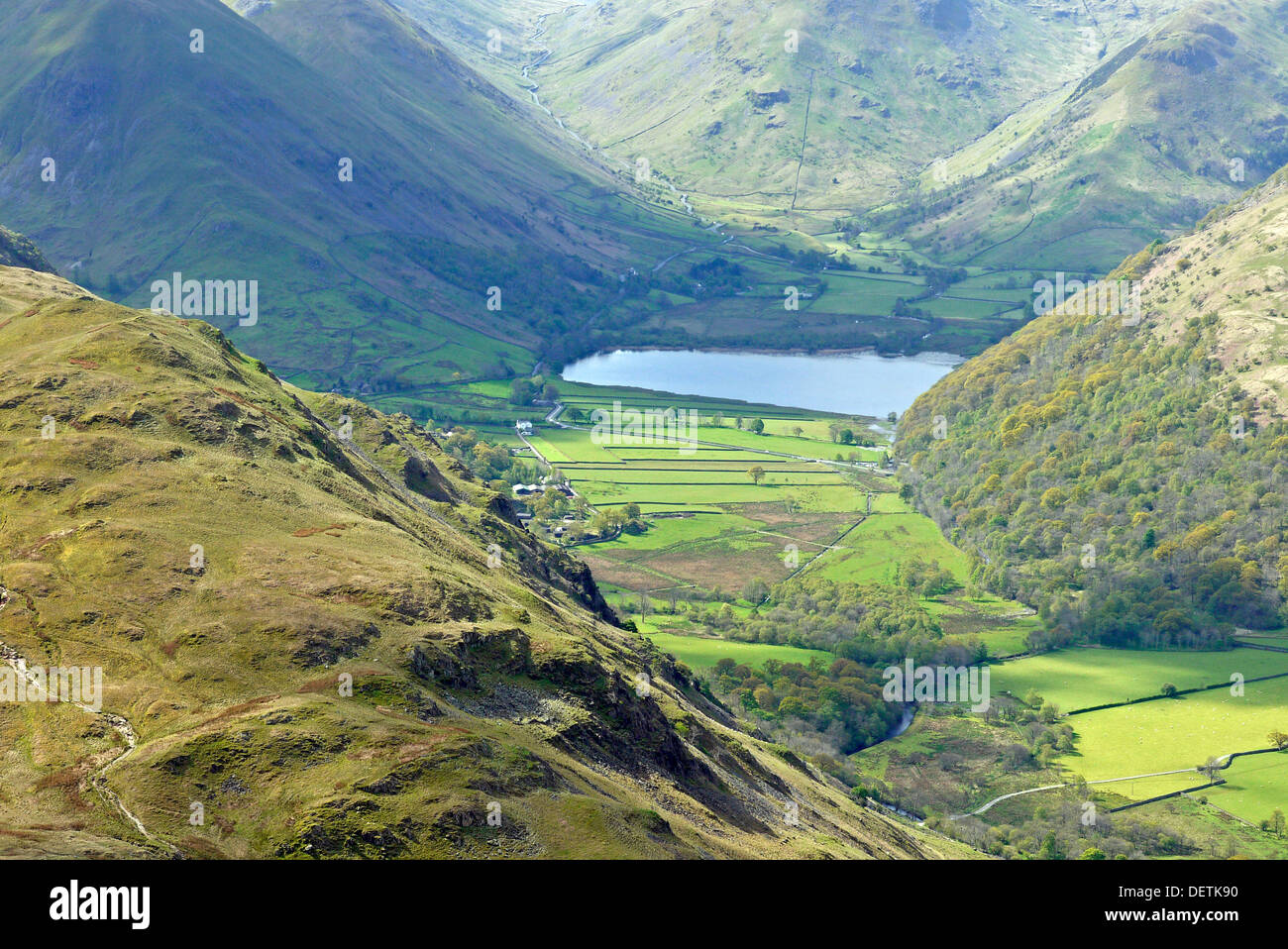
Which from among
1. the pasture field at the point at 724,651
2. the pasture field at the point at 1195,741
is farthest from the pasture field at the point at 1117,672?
the pasture field at the point at 724,651

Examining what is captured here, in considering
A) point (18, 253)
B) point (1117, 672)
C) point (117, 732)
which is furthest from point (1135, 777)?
point (18, 253)

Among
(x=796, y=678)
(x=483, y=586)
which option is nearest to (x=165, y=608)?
(x=483, y=586)

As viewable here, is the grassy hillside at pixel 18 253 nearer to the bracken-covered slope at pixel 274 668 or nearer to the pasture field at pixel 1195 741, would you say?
the bracken-covered slope at pixel 274 668

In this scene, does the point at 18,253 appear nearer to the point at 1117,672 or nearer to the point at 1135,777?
the point at 1135,777

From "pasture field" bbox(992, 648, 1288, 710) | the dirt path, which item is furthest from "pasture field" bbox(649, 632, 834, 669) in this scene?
the dirt path

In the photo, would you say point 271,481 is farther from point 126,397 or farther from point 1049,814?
point 1049,814

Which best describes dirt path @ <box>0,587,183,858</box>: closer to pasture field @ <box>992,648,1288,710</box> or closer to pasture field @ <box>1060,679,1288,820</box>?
pasture field @ <box>1060,679,1288,820</box>
